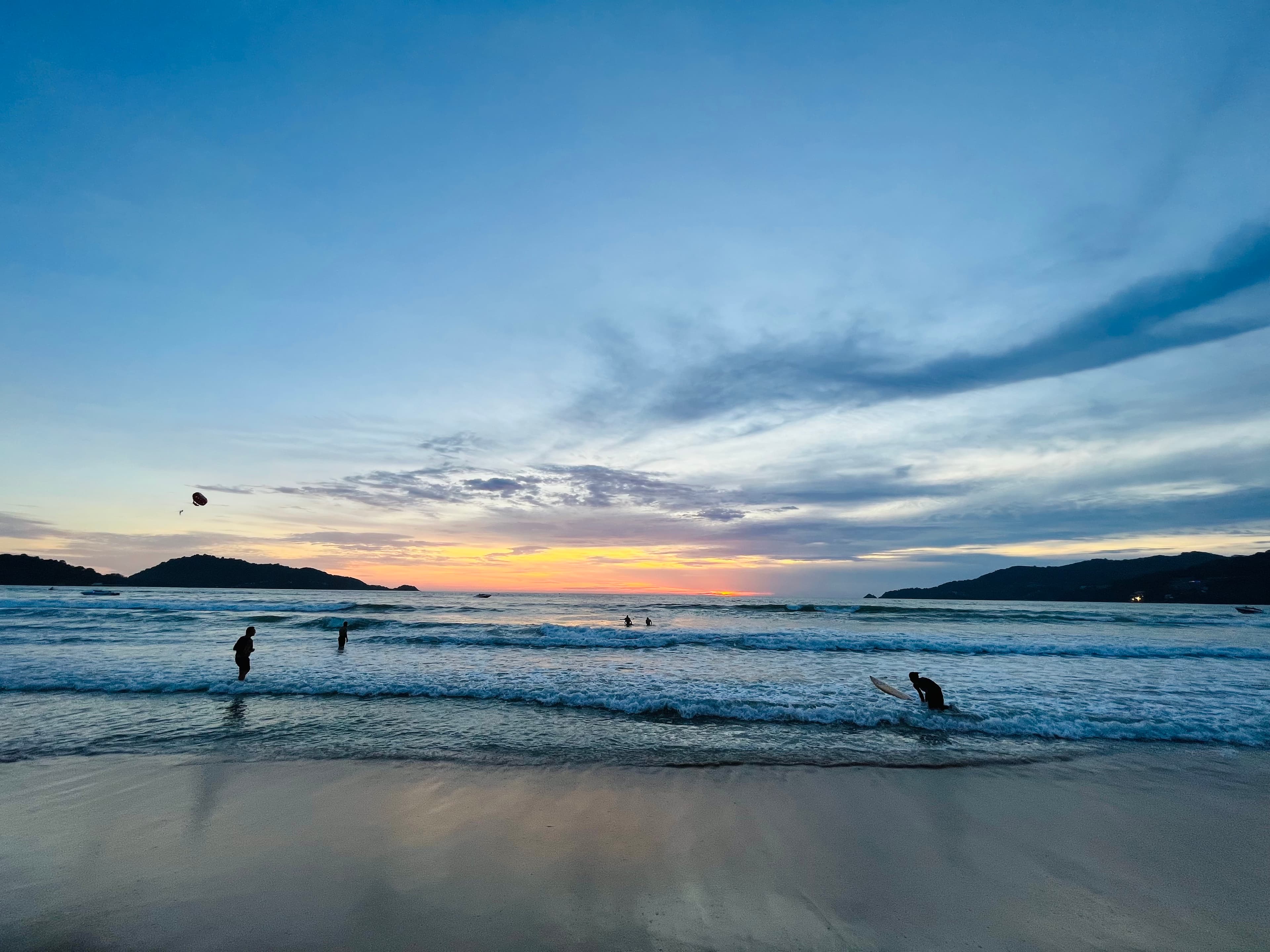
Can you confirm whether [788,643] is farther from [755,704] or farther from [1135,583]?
[1135,583]

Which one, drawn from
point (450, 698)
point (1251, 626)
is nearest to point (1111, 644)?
point (1251, 626)

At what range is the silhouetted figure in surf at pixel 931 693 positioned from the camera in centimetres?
1277

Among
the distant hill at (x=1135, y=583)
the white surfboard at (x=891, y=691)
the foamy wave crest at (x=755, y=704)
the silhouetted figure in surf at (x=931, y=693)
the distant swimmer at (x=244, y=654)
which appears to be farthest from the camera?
the distant hill at (x=1135, y=583)

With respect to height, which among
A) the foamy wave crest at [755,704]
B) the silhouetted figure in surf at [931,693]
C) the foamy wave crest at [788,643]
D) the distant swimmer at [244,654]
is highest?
the distant swimmer at [244,654]

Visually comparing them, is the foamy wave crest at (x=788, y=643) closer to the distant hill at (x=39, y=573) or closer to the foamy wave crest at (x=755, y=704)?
the foamy wave crest at (x=755, y=704)

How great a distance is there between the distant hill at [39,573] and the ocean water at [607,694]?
11724cm

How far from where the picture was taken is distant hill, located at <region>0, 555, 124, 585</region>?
11588 cm

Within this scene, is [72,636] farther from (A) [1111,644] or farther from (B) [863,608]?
(B) [863,608]

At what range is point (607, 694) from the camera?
1447cm

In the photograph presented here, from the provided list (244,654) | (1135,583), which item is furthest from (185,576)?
(1135,583)

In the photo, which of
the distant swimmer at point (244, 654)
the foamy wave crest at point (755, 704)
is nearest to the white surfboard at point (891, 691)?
the foamy wave crest at point (755, 704)

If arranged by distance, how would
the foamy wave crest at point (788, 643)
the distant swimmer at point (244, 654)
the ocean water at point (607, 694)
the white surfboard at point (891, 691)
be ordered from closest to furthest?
the ocean water at point (607, 694), the white surfboard at point (891, 691), the distant swimmer at point (244, 654), the foamy wave crest at point (788, 643)

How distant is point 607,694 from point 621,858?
887 centimetres

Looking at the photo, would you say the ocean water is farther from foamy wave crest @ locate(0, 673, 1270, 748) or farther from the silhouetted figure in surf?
the silhouetted figure in surf
